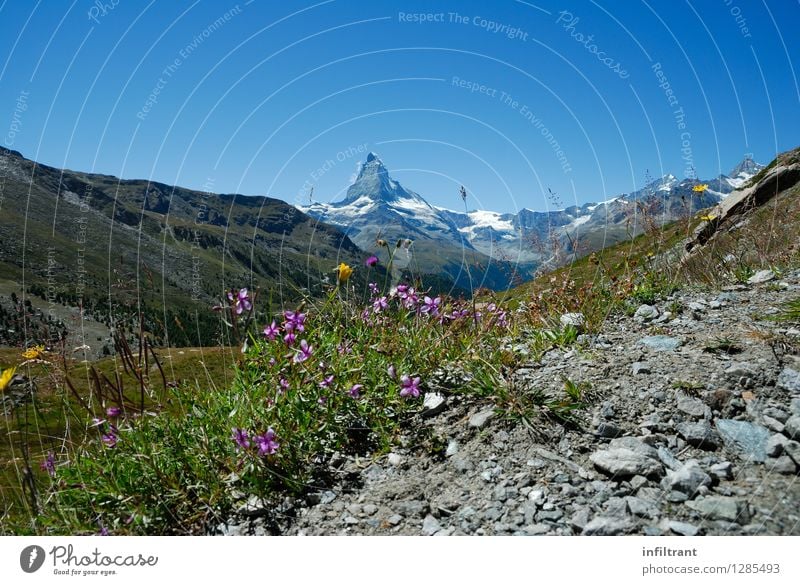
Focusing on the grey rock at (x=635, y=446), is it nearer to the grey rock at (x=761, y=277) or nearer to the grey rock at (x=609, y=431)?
the grey rock at (x=609, y=431)

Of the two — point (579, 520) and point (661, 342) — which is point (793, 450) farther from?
point (661, 342)

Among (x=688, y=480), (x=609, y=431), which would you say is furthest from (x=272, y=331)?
(x=688, y=480)

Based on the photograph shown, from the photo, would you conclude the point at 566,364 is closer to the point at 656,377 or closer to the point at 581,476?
the point at 656,377

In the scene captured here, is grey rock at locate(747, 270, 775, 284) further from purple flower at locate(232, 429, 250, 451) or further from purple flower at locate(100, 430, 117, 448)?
purple flower at locate(100, 430, 117, 448)

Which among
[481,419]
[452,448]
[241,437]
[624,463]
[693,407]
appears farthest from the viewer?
[481,419]

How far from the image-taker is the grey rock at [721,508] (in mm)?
2705

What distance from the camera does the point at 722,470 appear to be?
3000mm

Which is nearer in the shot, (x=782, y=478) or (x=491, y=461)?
(x=782, y=478)

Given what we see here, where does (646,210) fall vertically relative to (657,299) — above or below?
above

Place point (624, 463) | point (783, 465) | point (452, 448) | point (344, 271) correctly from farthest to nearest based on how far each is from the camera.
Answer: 1. point (344, 271)
2. point (452, 448)
3. point (624, 463)
4. point (783, 465)

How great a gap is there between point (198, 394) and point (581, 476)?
371cm

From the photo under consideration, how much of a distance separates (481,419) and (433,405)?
1.73 ft
